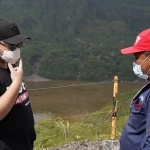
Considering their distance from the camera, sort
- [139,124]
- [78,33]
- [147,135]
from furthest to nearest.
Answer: [78,33] → [139,124] → [147,135]

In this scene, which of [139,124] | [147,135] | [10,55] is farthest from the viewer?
[10,55]

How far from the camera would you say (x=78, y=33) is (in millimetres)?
126000

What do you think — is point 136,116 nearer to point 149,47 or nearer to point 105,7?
point 149,47

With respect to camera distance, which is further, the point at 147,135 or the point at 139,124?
the point at 139,124

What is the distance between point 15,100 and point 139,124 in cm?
74

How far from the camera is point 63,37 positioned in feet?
382

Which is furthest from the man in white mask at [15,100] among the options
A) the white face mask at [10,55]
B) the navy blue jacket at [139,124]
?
the navy blue jacket at [139,124]

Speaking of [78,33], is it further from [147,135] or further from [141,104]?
[147,135]

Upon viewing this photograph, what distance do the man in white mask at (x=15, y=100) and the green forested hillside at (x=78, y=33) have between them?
69115mm

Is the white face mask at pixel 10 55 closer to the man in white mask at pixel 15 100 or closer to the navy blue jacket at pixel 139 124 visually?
the man in white mask at pixel 15 100

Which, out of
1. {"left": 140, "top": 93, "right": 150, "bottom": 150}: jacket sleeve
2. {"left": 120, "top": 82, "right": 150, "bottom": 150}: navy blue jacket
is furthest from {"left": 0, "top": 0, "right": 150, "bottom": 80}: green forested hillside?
{"left": 140, "top": 93, "right": 150, "bottom": 150}: jacket sleeve

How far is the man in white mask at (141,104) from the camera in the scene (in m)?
1.56

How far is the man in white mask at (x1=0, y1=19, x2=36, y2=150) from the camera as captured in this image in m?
1.66

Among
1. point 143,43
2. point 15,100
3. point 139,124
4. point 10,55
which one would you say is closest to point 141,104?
point 139,124
